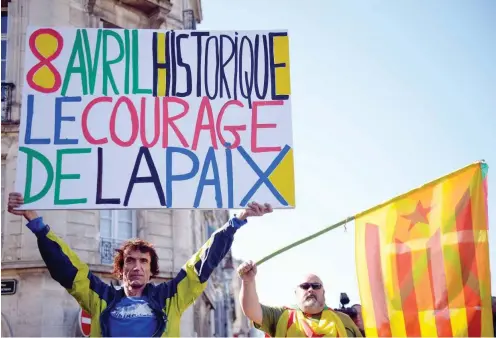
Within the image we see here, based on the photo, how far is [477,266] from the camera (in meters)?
4.92

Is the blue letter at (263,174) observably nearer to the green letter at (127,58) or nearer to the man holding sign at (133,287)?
the man holding sign at (133,287)

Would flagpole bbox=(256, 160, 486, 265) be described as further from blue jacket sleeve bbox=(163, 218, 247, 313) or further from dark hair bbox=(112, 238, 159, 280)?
dark hair bbox=(112, 238, 159, 280)

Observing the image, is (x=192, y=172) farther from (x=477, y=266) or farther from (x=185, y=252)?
(x=185, y=252)

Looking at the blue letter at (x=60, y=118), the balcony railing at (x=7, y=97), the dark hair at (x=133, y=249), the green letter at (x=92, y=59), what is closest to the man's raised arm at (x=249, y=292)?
the dark hair at (x=133, y=249)

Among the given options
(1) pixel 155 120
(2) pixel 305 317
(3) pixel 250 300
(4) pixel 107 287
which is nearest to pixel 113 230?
(1) pixel 155 120

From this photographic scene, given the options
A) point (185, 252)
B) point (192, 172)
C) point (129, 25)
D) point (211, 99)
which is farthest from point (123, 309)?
point (129, 25)

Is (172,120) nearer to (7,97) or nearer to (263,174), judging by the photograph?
(263,174)

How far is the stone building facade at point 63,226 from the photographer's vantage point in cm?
1370

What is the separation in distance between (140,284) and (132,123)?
4.67 feet

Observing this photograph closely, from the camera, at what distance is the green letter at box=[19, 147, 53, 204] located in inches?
191

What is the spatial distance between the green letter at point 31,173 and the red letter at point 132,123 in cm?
49

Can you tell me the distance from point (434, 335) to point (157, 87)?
8.53 ft

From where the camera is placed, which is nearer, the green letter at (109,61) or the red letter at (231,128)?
the red letter at (231,128)

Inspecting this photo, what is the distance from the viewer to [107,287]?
4.33 meters
